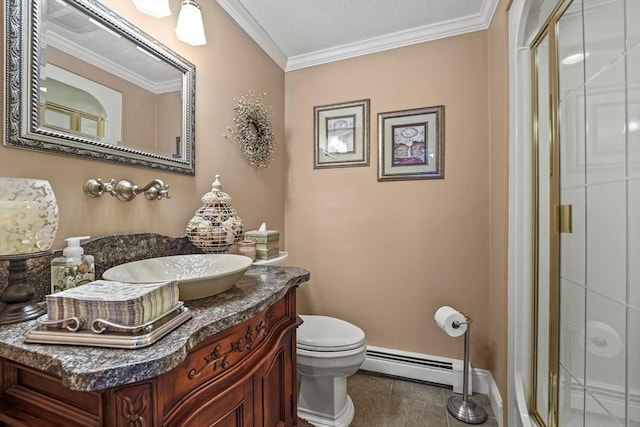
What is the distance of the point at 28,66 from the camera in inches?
31.0

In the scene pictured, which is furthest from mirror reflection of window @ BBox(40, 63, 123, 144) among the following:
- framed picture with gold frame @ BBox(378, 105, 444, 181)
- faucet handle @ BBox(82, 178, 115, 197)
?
framed picture with gold frame @ BBox(378, 105, 444, 181)

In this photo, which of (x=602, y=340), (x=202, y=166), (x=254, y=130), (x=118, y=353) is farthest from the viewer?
(x=254, y=130)

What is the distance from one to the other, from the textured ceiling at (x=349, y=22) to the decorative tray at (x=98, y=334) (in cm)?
170

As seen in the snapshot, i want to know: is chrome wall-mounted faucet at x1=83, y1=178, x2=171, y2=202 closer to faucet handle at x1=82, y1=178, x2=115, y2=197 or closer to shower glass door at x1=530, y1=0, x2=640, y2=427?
faucet handle at x1=82, y1=178, x2=115, y2=197

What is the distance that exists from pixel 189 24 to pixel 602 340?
186cm

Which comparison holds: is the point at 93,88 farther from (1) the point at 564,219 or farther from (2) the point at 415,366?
(2) the point at 415,366

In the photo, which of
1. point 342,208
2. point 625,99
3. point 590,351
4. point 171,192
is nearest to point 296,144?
point 342,208

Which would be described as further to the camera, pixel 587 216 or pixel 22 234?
pixel 587 216

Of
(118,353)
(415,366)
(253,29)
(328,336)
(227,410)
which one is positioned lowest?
(415,366)

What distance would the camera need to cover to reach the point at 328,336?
1509 mm

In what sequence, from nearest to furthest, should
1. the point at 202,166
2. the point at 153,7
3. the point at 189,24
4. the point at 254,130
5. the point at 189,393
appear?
1. the point at 189,393
2. the point at 153,7
3. the point at 189,24
4. the point at 202,166
5. the point at 254,130

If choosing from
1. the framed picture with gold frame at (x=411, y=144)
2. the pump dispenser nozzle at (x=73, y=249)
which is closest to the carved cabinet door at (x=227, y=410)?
the pump dispenser nozzle at (x=73, y=249)

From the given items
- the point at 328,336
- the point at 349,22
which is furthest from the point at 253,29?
the point at 328,336

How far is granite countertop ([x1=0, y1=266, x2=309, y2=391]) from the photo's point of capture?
1.42ft
